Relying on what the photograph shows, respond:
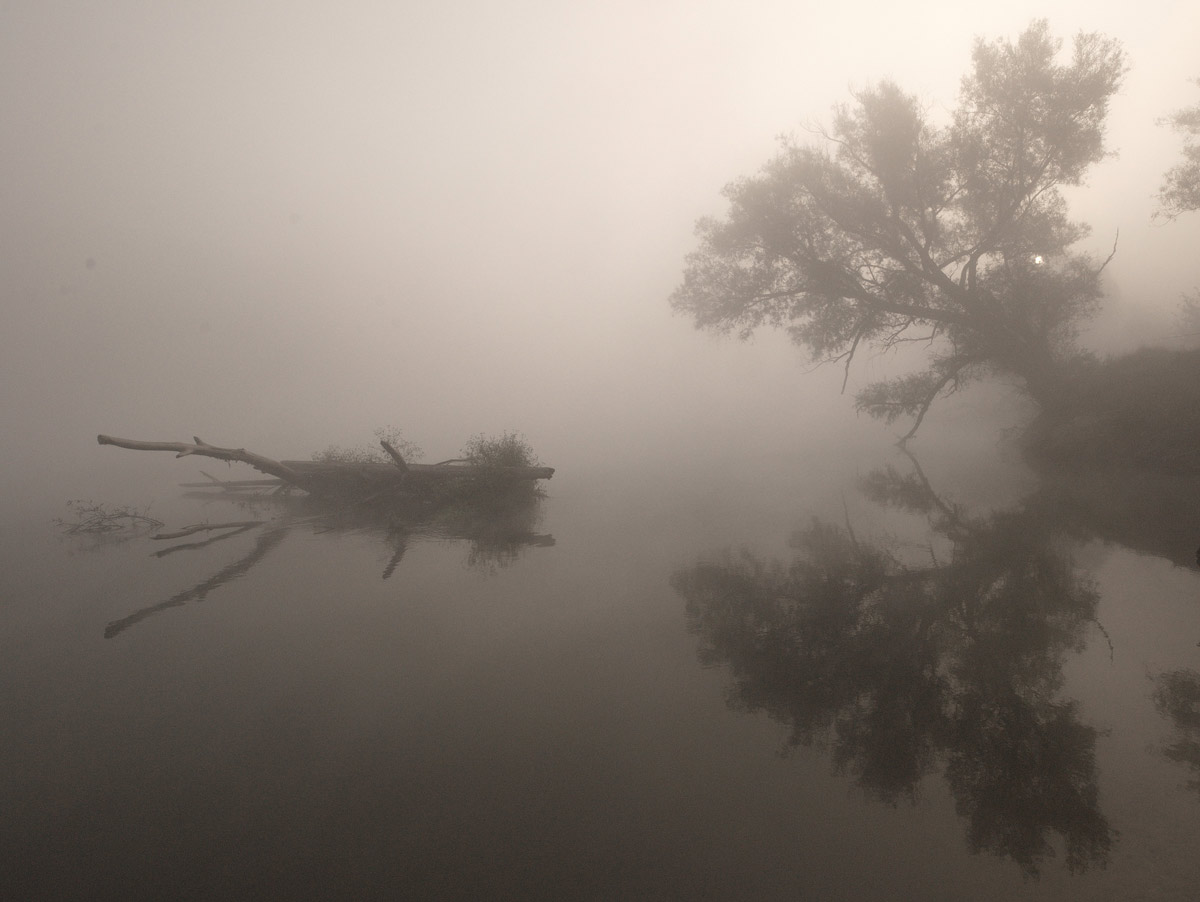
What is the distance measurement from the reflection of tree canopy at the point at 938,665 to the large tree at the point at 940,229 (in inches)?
375

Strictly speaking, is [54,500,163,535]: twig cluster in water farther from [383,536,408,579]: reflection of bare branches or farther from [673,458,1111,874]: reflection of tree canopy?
[673,458,1111,874]: reflection of tree canopy

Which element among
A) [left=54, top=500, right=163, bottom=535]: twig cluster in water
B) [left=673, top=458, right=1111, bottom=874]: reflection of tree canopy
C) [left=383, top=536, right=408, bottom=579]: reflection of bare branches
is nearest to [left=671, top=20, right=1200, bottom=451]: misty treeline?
[left=673, top=458, right=1111, bottom=874]: reflection of tree canopy

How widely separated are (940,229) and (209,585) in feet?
67.9

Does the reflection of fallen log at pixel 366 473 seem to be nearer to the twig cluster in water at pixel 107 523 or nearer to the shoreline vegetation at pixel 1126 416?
the twig cluster in water at pixel 107 523

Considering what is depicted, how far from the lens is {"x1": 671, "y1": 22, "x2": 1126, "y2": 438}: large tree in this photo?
1681cm

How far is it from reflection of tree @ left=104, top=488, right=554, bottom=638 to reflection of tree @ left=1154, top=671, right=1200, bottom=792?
8542 mm

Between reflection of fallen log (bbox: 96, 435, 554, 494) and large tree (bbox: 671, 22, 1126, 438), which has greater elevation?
large tree (bbox: 671, 22, 1126, 438)

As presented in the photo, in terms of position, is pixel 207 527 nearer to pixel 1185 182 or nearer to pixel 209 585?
pixel 209 585

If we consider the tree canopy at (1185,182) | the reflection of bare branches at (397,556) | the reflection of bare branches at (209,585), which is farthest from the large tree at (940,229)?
the reflection of bare branches at (209,585)

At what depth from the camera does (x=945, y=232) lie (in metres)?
18.6

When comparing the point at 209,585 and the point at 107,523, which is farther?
the point at 107,523

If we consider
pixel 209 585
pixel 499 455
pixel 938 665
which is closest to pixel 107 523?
pixel 209 585

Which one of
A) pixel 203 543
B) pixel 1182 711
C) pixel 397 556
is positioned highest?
pixel 397 556

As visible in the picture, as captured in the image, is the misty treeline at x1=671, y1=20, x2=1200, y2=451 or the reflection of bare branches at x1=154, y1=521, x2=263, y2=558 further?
the misty treeline at x1=671, y1=20, x2=1200, y2=451
